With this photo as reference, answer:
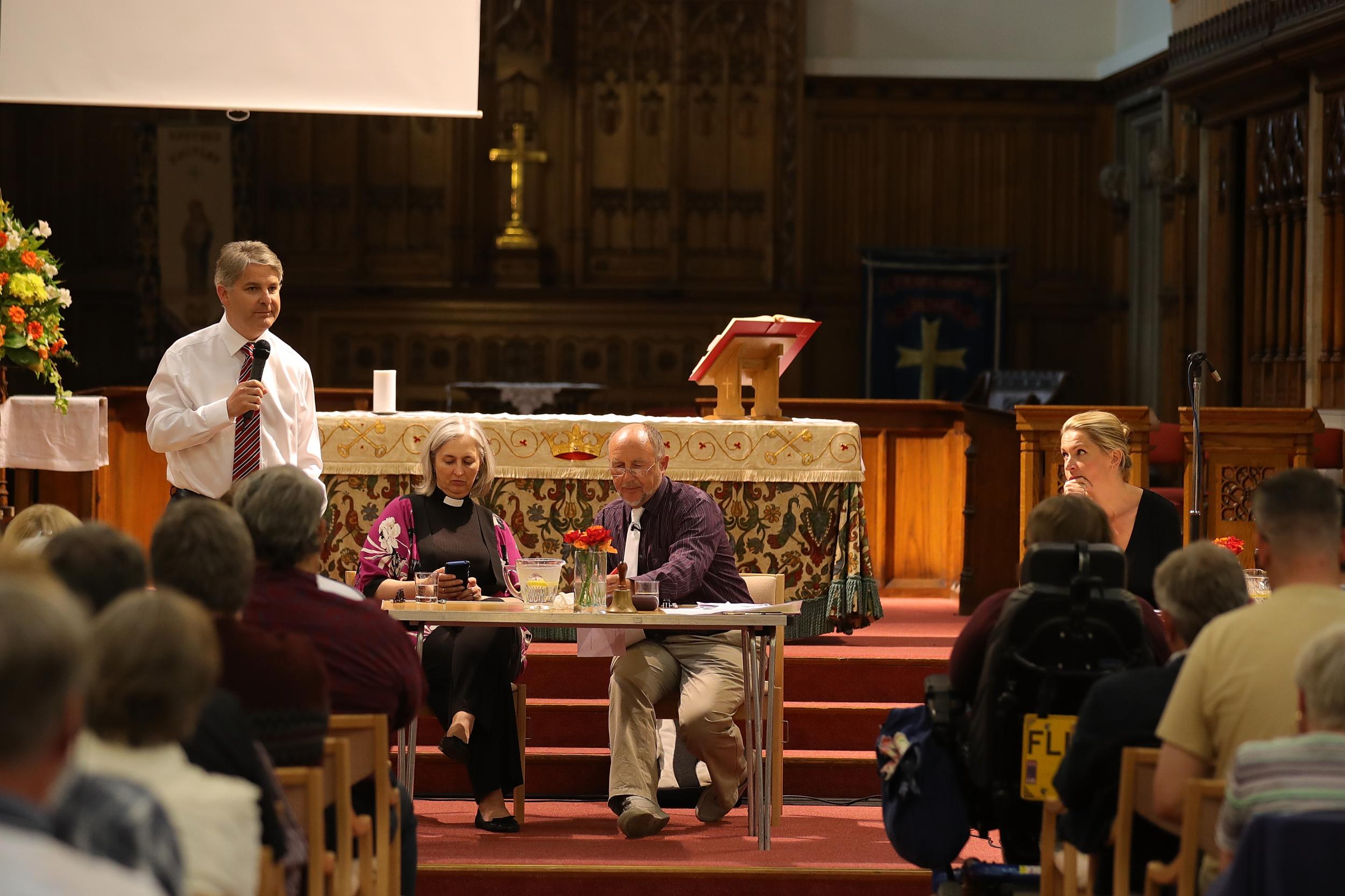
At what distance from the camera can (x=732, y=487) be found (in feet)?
20.3

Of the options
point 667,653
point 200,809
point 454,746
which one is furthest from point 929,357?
point 200,809

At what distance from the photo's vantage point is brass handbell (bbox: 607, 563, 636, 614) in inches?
167

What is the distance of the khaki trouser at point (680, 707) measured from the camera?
4594 mm

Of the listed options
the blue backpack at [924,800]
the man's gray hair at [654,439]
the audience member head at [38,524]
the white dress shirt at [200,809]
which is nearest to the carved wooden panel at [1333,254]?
the man's gray hair at [654,439]

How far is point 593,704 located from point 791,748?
2.36 feet

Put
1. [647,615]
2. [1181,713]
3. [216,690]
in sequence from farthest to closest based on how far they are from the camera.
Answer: [647,615]
[1181,713]
[216,690]

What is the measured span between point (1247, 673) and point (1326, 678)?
1.32ft

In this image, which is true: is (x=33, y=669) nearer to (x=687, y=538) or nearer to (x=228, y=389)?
(x=228, y=389)

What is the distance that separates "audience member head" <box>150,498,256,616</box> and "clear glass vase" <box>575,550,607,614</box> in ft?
5.48

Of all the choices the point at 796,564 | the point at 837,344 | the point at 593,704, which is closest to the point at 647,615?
the point at 593,704

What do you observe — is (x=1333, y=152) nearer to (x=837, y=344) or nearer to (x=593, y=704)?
(x=837, y=344)

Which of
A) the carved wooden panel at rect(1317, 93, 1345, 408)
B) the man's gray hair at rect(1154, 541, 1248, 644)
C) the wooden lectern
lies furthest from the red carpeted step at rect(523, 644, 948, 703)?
the carved wooden panel at rect(1317, 93, 1345, 408)

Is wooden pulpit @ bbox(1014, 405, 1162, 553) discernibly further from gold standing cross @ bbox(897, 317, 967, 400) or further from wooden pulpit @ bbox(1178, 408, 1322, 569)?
gold standing cross @ bbox(897, 317, 967, 400)

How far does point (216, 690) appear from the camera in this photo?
2.43m
